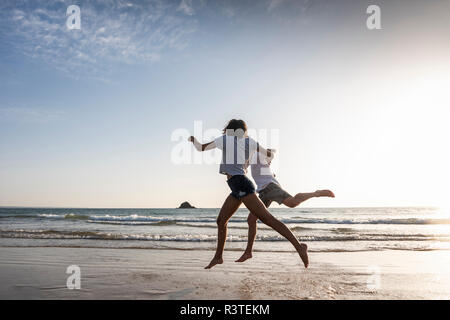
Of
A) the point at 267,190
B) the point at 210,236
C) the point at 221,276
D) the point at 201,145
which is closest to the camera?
the point at 201,145

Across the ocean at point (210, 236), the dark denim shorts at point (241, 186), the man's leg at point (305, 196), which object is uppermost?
the dark denim shorts at point (241, 186)

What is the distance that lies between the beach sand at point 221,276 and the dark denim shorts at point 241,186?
126 cm

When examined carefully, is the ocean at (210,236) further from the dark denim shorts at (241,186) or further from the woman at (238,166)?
the dark denim shorts at (241,186)

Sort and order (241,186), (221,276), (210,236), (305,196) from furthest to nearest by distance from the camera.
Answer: (210,236) → (221,276) → (305,196) → (241,186)

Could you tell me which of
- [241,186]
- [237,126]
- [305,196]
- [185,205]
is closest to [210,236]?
[305,196]

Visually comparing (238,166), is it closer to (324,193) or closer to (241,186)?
(241,186)

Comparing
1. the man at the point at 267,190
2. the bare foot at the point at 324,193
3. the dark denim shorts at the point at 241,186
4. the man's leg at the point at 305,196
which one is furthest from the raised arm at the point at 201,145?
the bare foot at the point at 324,193

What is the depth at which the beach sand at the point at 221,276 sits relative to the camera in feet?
12.2

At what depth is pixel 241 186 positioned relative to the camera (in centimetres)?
417

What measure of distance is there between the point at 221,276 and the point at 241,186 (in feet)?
5.33

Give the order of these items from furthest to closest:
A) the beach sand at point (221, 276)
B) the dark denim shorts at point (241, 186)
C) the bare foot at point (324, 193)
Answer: the bare foot at point (324, 193)
the dark denim shorts at point (241, 186)
the beach sand at point (221, 276)
